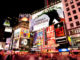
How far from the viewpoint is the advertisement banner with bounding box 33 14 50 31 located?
15.3 metres

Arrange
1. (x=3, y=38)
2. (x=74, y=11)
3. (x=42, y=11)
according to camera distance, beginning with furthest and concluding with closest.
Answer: (x=3, y=38) → (x=74, y=11) → (x=42, y=11)

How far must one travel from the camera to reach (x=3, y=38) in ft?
112

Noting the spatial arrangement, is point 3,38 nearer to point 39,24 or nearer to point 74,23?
point 39,24

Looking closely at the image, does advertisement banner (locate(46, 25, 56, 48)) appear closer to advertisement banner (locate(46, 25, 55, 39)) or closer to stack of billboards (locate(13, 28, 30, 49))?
advertisement banner (locate(46, 25, 55, 39))

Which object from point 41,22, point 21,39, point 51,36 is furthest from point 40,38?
point 21,39

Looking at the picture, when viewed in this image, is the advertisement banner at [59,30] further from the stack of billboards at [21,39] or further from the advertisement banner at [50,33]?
the stack of billboards at [21,39]

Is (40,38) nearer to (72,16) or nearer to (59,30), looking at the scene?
(59,30)

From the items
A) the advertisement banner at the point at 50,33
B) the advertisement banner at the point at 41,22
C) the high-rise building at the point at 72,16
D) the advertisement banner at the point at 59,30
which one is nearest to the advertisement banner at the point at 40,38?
the advertisement banner at the point at 50,33

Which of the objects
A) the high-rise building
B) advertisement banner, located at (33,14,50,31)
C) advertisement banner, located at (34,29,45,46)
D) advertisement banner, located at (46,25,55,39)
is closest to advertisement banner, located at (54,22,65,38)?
advertisement banner, located at (46,25,55,39)

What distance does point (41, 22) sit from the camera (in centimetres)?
1591

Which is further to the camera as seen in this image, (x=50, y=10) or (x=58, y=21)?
(x=50, y=10)

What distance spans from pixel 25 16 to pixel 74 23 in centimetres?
1291

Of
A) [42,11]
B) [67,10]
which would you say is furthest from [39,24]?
[67,10]

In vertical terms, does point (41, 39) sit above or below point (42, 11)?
below
